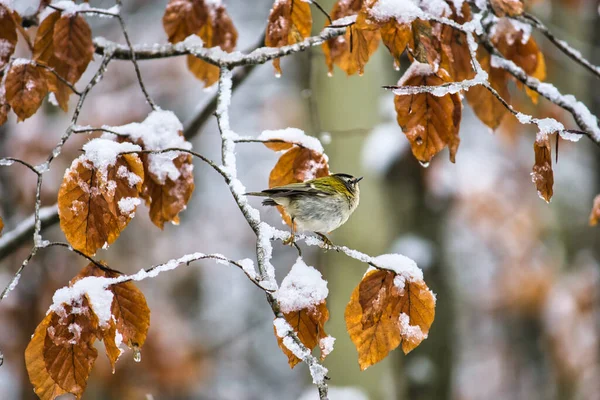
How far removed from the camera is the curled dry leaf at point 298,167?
186 centimetres

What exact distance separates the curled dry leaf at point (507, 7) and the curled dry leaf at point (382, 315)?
0.90m

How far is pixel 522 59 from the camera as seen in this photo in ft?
6.56

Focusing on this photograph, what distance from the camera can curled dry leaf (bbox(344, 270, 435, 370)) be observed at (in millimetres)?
1460

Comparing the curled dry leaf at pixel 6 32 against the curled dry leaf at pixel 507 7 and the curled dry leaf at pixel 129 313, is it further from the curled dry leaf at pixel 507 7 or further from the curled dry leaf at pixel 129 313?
the curled dry leaf at pixel 507 7

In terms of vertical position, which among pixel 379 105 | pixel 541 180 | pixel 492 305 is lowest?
pixel 492 305

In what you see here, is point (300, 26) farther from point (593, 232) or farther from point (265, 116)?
point (265, 116)

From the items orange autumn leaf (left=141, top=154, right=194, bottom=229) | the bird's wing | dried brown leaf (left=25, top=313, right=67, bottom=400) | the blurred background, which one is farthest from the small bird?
dried brown leaf (left=25, top=313, right=67, bottom=400)

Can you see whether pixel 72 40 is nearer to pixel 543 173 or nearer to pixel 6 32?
pixel 6 32

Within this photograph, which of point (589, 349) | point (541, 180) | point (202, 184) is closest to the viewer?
point (541, 180)

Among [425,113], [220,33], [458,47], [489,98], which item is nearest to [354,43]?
[425,113]

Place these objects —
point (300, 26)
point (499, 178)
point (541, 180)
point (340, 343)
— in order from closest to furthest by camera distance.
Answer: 1. point (541, 180)
2. point (300, 26)
3. point (340, 343)
4. point (499, 178)

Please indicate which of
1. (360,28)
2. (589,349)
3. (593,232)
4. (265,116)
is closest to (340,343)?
(360,28)

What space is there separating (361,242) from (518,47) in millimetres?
1612

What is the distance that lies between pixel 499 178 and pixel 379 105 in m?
6.70
